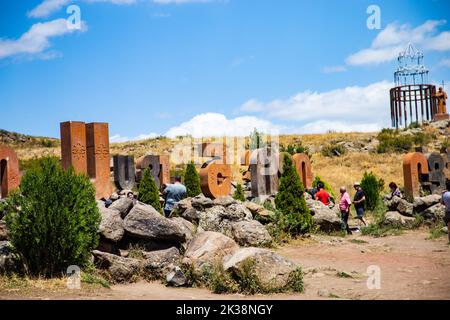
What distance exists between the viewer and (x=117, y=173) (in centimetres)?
2230

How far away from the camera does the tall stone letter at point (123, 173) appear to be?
2223 centimetres

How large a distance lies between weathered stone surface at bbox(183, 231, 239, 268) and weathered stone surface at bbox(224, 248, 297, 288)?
31.7 inches

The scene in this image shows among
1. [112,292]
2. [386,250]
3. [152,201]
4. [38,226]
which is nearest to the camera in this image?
[112,292]

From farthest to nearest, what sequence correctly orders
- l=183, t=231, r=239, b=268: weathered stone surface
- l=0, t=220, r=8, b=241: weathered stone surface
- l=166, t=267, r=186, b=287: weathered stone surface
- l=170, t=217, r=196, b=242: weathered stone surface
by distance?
l=170, t=217, r=196, b=242: weathered stone surface
l=0, t=220, r=8, b=241: weathered stone surface
l=183, t=231, r=239, b=268: weathered stone surface
l=166, t=267, r=186, b=287: weathered stone surface

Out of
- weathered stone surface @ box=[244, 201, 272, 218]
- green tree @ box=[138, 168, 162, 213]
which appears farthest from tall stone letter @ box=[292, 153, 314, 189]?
green tree @ box=[138, 168, 162, 213]

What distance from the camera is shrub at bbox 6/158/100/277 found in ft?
26.3

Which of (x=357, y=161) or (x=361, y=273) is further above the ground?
(x=357, y=161)

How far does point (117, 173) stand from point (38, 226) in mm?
14419

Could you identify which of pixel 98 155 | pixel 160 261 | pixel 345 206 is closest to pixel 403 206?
pixel 345 206

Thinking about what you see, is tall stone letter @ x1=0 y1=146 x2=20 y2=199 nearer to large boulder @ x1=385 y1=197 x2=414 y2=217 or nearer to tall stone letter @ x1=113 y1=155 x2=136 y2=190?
tall stone letter @ x1=113 y1=155 x2=136 y2=190

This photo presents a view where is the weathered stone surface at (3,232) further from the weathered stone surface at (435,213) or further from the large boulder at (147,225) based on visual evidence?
the weathered stone surface at (435,213)
